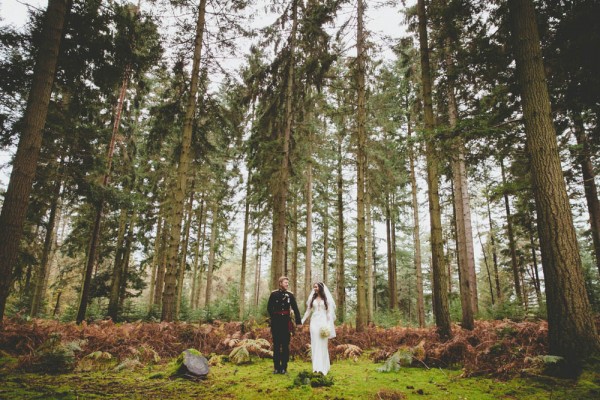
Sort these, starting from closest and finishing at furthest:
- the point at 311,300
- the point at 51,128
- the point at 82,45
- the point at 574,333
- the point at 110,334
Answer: the point at 574,333
the point at 311,300
the point at 110,334
the point at 82,45
the point at 51,128

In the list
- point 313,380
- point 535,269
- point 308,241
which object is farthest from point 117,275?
point 535,269

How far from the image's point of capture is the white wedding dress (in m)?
6.41

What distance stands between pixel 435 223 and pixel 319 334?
465 centimetres

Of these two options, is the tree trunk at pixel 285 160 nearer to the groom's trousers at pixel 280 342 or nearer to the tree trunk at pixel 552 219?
the groom's trousers at pixel 280 342

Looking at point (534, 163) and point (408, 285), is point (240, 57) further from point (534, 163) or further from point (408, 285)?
point (408, 285)

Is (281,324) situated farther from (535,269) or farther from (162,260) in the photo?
(535,269)

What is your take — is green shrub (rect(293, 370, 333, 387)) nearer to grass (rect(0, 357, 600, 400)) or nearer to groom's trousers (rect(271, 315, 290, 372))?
grass (rect(0, 357, 600, 400))

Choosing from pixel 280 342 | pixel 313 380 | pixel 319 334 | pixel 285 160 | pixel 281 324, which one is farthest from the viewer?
pixel 285 160

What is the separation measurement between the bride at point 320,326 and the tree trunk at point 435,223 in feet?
11.0

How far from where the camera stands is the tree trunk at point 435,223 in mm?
8062

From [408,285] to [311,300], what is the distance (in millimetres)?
32260

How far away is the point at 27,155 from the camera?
6.36 m

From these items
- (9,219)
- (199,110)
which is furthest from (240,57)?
(9,219)

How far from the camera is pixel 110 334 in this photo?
7.70 metres
